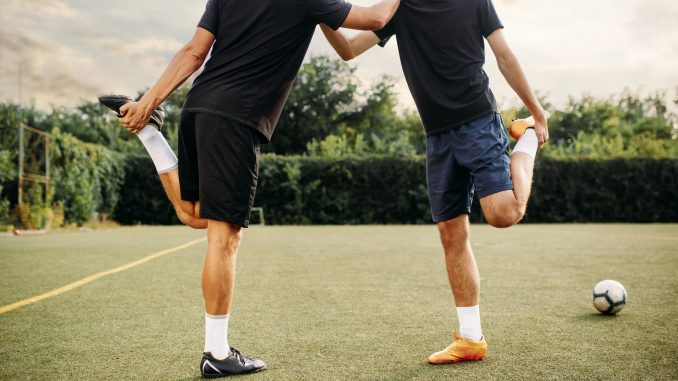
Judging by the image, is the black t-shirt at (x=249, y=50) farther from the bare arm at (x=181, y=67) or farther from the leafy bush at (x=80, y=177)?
the leafy bush at (x=80, y=177)

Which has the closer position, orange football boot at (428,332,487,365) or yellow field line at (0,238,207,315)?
orange football boot at (428,332,487,365)

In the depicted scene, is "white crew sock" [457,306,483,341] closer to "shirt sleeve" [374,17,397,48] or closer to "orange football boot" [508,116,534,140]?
"orange football boot" [508,116,534,140]

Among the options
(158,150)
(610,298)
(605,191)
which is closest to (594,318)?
(610,298)

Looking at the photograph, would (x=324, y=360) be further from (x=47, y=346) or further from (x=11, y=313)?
(x=11, y=313)

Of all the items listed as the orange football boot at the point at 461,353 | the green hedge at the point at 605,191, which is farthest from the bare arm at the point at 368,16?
the green hedge at the point at 605,191

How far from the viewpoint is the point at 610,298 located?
4.21 metres

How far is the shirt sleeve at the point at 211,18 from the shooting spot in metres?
2.94

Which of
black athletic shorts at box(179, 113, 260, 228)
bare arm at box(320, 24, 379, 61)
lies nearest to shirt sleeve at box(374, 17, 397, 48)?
bare arm at box(320, 24, 379, 61)

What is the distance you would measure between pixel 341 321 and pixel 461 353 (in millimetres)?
1140

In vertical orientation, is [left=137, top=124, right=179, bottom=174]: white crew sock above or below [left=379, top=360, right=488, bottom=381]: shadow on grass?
above

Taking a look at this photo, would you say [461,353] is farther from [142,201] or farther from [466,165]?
[142,201]

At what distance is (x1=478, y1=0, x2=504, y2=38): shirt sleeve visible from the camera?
3.31 m

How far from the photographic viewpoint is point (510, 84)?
344cm

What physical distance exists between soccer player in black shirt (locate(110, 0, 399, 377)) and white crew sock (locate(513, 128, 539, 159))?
127 cm
